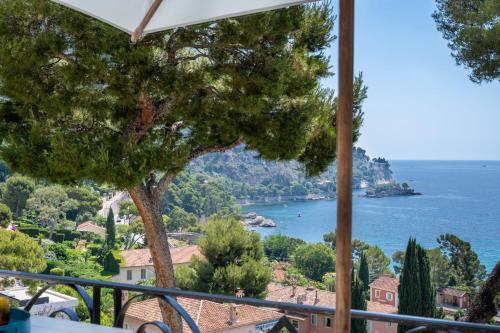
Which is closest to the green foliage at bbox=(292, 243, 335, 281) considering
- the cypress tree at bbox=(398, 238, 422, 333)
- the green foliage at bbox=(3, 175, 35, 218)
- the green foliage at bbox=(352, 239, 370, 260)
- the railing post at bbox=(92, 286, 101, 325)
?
the green foliage at bbox=(352, 239, 370, 260)

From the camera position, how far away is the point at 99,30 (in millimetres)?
5074

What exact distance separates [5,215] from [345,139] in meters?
16.6

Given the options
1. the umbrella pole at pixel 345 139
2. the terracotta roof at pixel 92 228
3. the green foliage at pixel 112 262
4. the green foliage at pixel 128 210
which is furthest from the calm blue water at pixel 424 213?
the umbrella pole at pixel 345 139

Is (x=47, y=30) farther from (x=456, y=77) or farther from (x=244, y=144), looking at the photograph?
(x=456, y=77)

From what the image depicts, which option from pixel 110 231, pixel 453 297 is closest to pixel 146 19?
pixel 453 297

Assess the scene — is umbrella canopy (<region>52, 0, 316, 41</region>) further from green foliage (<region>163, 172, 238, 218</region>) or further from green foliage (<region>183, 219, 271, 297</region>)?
green foliage (<region>163, 172, 238, 218</region>)

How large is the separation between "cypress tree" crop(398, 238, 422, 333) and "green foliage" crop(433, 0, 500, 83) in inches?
299

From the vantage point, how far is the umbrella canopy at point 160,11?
1.44 meters

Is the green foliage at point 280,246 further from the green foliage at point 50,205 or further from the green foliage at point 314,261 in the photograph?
the green foliage at point 50,205

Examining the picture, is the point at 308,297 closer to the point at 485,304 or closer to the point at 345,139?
the point at 485,304

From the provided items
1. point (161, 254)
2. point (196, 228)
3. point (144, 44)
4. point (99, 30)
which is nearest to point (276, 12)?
point (144, 44)

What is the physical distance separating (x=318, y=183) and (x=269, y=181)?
203 centimetres

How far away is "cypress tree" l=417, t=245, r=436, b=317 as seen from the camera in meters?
13.1

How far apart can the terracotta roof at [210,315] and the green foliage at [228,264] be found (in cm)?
52
